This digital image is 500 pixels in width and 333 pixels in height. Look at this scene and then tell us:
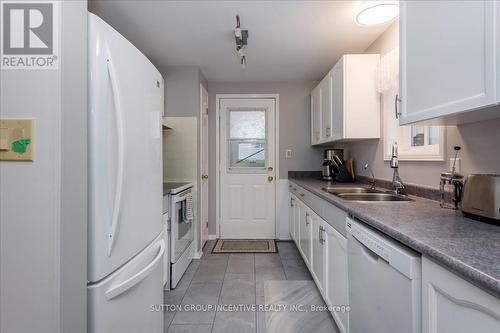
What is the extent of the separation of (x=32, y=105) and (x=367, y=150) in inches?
102

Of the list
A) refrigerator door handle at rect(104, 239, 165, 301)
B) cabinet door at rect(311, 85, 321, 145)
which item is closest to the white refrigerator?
refrigerator door handle at rect(104, 239, 165, 301)

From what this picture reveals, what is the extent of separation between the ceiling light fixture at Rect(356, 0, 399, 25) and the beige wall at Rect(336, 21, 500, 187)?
0.73 feet

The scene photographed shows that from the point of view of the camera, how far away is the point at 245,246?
130 inches

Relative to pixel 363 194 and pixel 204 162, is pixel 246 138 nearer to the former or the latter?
pixel 204 162

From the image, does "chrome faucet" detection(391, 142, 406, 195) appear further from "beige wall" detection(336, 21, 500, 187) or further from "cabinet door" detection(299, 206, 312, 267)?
"cabinet door" detection(299, 206, 312, 267)

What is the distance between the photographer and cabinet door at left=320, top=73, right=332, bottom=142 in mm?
2623

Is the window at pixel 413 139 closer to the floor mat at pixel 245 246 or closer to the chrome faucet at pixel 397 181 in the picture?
the chrome faucet at pixel 397 181

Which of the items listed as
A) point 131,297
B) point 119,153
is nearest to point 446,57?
point 119,153

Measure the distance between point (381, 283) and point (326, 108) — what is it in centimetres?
209

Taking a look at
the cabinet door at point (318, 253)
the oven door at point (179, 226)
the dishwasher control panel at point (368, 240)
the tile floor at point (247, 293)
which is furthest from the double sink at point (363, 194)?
the oven door at point (179, 226)

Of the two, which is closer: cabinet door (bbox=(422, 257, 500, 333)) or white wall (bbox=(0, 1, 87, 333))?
cabinet door (bbox=(422, 257, 500, 333))

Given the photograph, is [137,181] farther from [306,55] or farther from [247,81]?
[247,81]

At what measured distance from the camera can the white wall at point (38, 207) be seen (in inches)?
29.9

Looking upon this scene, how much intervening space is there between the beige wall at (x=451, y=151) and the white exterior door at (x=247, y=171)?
1.45 meters
